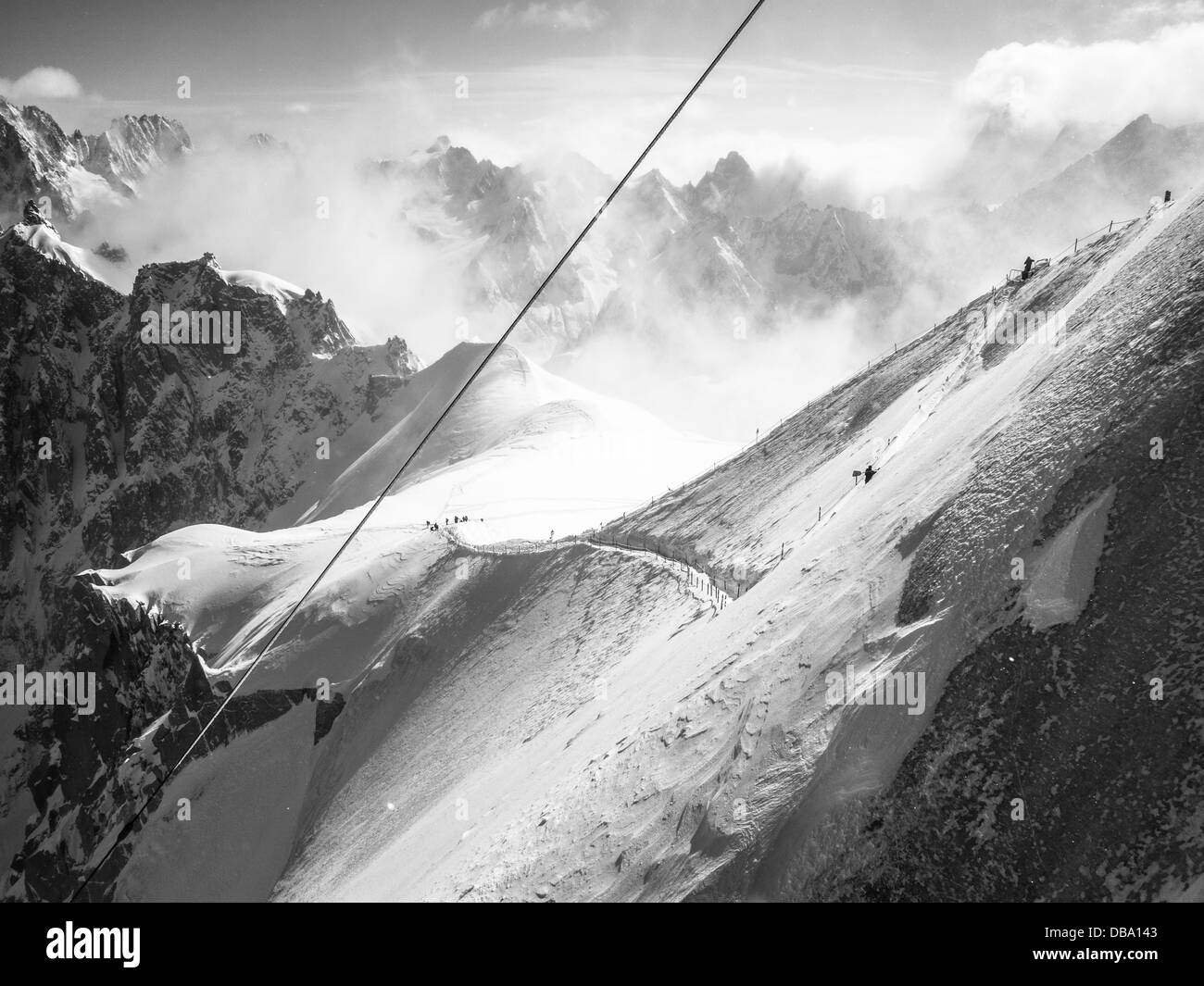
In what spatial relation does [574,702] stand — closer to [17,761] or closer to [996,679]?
[996,679]

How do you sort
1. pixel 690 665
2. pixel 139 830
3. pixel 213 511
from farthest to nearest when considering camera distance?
pixel 213 511
pixel 139 830
pixel 690 665

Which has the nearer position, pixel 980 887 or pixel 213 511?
pixel 980 887

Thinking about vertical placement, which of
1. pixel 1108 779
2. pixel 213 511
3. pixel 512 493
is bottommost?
pixel 1108 779

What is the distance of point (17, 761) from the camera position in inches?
5379

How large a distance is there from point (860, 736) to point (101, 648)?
10303 centimetres

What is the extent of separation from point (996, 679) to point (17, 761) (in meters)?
165

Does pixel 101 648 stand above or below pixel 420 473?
below

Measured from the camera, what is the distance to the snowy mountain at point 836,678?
1490 cm

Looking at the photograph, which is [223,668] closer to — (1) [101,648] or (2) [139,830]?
(2) [139,830]

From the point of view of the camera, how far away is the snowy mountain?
14.9 metres

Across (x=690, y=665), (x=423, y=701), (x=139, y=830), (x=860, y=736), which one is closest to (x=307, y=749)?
(x=423, y=701)

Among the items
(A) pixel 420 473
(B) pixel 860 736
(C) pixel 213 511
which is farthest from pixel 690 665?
(C) pixel 213 511

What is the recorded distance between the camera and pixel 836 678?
18.7 meters

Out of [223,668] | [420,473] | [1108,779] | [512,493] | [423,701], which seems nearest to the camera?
[1108,779]
